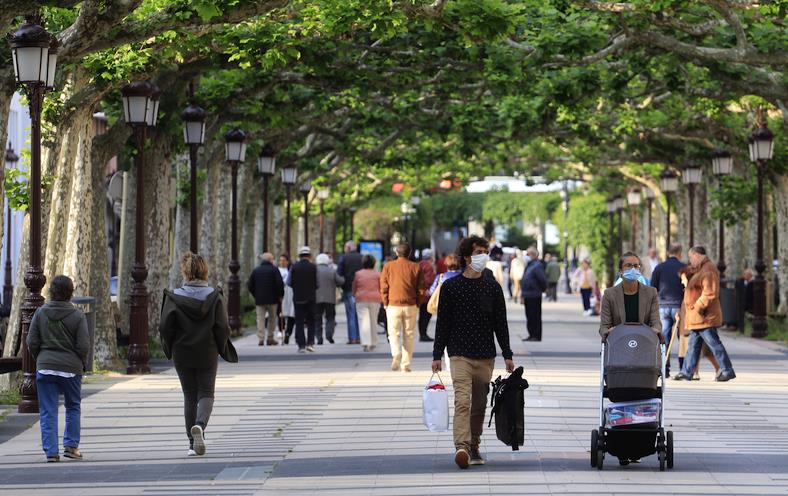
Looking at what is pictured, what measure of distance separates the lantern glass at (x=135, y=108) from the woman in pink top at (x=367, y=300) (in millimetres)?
6362

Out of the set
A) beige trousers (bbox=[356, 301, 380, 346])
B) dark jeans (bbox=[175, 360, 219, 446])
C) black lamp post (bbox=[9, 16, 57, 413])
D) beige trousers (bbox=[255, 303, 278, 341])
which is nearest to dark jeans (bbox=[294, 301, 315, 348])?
beige trousers (bbox=[356, 301, 380, 346])

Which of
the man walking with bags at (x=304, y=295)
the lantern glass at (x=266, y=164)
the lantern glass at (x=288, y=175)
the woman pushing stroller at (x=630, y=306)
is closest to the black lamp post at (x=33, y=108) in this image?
the woman pushing stroller at (x=630, y=306)

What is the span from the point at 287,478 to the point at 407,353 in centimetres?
1073

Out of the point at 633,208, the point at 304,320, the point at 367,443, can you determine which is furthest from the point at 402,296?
the point at 633,208

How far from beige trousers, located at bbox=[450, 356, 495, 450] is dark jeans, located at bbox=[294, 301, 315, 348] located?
50.7 ft

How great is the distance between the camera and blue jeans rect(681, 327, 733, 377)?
20.8 meters

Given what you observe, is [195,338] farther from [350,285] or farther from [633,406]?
[350,285]

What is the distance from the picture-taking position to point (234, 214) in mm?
34156

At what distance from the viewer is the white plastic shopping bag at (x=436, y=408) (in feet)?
40.7

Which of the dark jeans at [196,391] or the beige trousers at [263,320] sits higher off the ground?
the beige trousers at [263,320]

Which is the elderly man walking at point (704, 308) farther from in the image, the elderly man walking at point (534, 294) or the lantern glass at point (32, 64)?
the elderly man walking at point (534, 294)

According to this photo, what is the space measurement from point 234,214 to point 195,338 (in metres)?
20.9

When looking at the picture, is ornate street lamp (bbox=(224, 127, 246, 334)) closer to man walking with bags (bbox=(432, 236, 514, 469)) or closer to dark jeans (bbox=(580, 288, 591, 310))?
dark jeans (bbox=(580, 288, 591, 310))

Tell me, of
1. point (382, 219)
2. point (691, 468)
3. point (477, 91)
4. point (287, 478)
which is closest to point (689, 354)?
point (691, 468)
